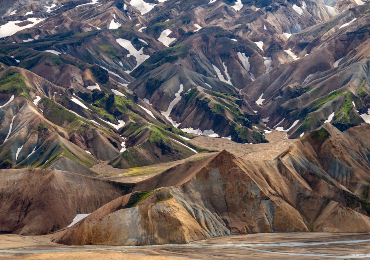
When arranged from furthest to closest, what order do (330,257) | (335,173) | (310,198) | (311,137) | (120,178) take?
1. (120,178)
2. (311,137)
3. (335,173)
4. (310,198)
5. (330,257)

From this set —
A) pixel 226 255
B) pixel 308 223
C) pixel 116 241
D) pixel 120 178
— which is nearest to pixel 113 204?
pixel 116 241

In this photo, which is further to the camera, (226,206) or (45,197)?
(45,197)

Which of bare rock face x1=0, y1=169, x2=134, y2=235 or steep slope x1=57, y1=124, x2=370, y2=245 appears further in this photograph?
bare rock face x1=0, y1=169, x2=134, y2=235

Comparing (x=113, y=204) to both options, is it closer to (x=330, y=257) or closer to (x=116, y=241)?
(x=116, y=241)

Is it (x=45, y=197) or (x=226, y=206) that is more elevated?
(x=45, y=197)
